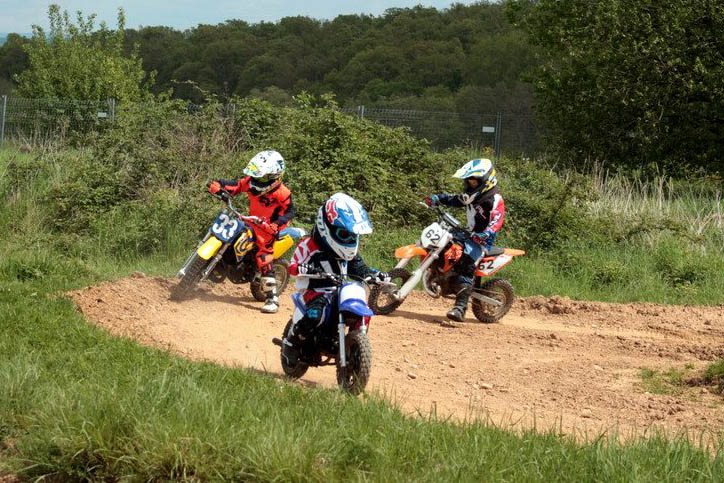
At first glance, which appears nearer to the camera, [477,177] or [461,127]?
[477,177]

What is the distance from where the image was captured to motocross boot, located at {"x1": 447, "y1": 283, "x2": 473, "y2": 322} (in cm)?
1050

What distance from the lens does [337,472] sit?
4.67 meters

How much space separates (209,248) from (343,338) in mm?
3413

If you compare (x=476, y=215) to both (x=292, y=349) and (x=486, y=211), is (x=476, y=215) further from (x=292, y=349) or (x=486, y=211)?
(x=292, y=349)

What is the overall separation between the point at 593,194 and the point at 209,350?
972 cm

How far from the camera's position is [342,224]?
282 inches

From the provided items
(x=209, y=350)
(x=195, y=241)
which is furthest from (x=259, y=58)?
(x=209, y=350)

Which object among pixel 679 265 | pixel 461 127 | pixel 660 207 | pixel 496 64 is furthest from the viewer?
pixel 496 64

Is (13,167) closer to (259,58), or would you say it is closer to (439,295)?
(439,295)

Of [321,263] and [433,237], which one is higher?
[321,263]

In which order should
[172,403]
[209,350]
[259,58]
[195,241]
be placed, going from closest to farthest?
[172,403]
[209,350]
[195,241]
[259,58]

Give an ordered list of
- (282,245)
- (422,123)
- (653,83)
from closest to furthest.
→ 1. (282,245)
2. (653,83)
3. (422,123)

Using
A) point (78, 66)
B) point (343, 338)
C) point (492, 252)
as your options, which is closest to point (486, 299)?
point (492, 252)

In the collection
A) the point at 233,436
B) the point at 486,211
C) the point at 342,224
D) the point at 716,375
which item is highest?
the point at 342,224
